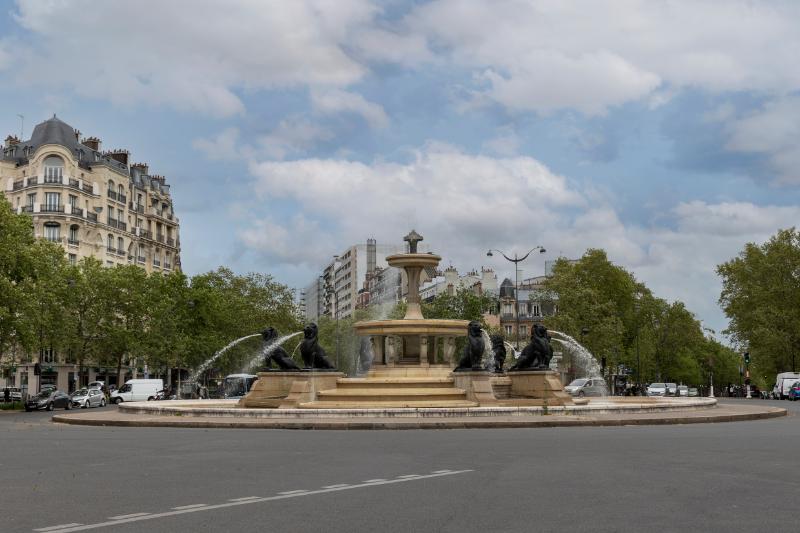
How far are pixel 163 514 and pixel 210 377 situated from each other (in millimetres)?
85943

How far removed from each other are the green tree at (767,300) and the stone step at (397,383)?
162ft

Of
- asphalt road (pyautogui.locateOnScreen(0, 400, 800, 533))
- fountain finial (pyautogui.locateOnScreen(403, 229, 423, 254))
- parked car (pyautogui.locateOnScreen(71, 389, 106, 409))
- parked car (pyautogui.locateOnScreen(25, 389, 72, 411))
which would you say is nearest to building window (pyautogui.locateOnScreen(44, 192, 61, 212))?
parked car (pyautogui.locateOnScreen(71, 389, 106, 409))

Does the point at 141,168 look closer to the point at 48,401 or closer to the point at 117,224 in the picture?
the point at 117,224

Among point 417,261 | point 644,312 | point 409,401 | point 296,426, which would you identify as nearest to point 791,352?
point 644,312

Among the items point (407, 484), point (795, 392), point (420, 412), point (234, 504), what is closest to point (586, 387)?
point (795, 392)

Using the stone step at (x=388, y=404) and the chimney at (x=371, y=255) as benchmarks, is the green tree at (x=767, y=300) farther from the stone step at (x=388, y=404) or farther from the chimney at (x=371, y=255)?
the chimney at (x=371, y=255)

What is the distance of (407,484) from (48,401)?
41.1m

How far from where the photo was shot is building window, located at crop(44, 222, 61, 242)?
3164 inches

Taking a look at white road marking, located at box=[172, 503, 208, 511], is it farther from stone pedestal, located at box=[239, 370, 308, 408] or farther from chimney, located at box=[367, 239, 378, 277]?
chimney, located at box=[367, 239, 378, 277]

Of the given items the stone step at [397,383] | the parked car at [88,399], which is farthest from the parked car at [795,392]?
the parked car at [88,399]

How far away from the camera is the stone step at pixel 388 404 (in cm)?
2814

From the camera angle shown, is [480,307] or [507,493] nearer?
[507,493]

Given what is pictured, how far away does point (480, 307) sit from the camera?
253ft

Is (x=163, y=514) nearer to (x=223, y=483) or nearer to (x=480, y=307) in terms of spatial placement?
(x=223, y=483)
